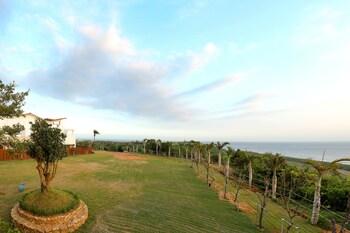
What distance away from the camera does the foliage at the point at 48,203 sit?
39.3 ft

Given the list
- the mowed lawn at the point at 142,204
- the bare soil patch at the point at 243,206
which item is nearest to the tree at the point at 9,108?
the mowed lawn at the point at 142,204

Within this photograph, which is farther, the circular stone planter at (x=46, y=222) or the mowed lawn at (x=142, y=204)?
the mowed lawn at (x=142, y=204)

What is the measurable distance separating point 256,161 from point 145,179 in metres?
16.3

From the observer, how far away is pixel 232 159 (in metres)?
39.7

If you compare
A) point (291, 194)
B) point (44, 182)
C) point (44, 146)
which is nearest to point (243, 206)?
point (291, 194)

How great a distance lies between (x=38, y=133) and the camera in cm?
1358

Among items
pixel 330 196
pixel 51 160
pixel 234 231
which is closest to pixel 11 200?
pixel 51 160

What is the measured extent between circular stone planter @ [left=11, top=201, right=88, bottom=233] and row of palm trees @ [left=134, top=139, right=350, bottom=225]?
13.6 metres

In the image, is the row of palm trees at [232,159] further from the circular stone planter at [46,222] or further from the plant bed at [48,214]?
the circular stone planter at [46,222]

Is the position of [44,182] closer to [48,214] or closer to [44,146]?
[44,146]

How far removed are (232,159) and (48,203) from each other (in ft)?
106

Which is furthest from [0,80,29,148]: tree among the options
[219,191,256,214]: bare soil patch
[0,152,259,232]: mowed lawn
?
[219,191,256,214]: bare soil patch

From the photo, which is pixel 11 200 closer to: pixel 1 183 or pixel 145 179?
pixel 1 183

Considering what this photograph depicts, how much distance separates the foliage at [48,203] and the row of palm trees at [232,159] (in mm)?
13591
